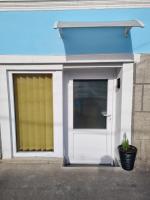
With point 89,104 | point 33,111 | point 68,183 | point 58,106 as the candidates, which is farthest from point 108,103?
point 68,183

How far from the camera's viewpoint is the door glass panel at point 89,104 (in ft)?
12.6

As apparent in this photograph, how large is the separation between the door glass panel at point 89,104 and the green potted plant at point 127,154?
2.24ft

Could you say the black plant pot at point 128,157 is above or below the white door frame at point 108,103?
below

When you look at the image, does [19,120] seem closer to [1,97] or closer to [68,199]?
[1,97]

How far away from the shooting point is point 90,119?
3.94 meters

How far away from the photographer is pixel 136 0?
320cm

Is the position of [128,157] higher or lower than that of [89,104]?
lower

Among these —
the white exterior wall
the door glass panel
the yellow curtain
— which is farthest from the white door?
the yellow curtain

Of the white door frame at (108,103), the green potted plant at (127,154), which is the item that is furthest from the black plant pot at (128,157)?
the white door frame at (108,103)

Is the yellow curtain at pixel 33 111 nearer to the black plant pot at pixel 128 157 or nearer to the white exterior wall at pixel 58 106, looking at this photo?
Result: the white exterior wall at pixel 58 106

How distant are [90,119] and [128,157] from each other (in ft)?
3.43

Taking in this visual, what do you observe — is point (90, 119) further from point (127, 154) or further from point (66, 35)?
point (66, 35)

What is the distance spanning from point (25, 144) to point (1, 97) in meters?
1.05

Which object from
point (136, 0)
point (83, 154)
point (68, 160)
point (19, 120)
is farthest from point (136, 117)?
point (19, 120)
